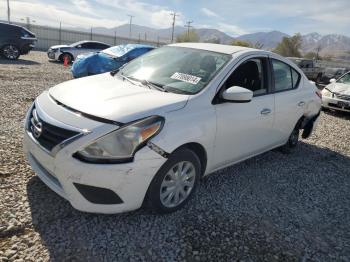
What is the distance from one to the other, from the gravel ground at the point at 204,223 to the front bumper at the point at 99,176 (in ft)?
1.05

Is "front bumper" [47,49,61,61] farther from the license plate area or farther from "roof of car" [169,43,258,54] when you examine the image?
"roof of car" [169,43,258,54]

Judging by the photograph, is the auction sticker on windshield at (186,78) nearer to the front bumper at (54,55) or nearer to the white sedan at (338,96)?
the white sedan at (338,96)

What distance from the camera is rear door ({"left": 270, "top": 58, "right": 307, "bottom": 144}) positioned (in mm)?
4512

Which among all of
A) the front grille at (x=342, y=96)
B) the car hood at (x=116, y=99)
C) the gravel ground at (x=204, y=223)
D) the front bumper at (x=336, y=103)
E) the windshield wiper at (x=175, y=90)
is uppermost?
the windshield wiper at (x=175, y=90)

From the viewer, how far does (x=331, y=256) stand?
3.08 m

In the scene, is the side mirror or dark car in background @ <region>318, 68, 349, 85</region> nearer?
the side mirror

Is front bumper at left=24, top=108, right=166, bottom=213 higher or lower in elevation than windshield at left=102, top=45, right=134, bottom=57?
lower

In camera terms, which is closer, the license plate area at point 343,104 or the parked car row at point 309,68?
the license plate area at point 343,104

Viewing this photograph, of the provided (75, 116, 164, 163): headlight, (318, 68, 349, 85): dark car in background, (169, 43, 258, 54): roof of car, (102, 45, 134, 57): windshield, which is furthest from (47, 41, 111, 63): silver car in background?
(75, 116, 164, 163): headlight

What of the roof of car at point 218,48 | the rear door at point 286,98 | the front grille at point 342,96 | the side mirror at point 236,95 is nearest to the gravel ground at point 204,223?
the rear door at point 286,98

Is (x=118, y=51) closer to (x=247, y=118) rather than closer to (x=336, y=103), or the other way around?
(x=336, y=103)

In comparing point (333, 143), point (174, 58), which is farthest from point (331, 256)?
point (333, 143)

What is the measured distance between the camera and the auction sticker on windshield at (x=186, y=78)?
11.7ft

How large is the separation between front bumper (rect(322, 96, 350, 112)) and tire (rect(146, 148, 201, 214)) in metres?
7.82
